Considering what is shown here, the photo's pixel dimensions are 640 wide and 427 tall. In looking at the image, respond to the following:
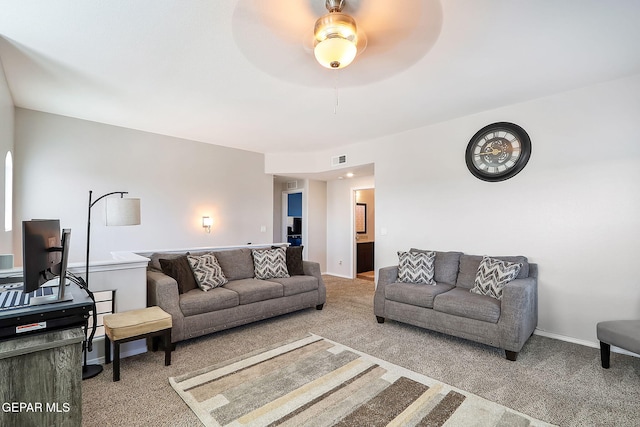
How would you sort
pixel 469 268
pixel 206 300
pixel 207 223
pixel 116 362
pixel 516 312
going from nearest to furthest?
pixel 116 362 → pixel 516 312 → pixel 206 300 → pixel 469 268 → pixel 207 223

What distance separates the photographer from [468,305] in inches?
122

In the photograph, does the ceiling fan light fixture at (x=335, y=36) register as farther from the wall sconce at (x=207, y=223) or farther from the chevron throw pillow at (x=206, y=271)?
the wall sconce at (x=207, y=223)

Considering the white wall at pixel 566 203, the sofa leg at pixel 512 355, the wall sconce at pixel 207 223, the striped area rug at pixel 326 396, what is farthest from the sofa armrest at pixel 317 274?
the sofa leg at pixel 512 355

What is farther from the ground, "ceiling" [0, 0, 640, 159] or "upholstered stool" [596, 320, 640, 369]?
"ceiling" [0, 0, 640, 159]

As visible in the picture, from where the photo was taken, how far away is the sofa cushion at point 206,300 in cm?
311

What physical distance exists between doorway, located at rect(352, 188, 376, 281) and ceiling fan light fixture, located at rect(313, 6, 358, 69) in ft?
15.6

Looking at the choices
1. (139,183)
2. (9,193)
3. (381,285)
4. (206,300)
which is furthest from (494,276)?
(9,193)

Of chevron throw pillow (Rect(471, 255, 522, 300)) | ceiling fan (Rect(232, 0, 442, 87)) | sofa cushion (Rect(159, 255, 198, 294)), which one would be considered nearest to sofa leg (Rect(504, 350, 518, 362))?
chevron throw pillow (Rect(471, 255, 522, 300))

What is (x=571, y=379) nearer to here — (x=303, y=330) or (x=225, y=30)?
(x=303, y=330)

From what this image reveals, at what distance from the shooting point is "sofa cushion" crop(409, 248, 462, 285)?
12.8ft

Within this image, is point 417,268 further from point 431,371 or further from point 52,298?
point 52,298

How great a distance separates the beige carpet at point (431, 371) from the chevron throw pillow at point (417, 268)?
22.8 inches

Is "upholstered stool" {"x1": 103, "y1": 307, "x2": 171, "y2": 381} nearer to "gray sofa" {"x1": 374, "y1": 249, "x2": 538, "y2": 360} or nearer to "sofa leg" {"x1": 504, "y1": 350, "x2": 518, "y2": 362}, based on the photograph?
"gray sofa" {"x1": 374, "y1": 249, "x2": 538, "y2": 360}

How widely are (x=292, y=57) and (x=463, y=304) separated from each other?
2872 mm
